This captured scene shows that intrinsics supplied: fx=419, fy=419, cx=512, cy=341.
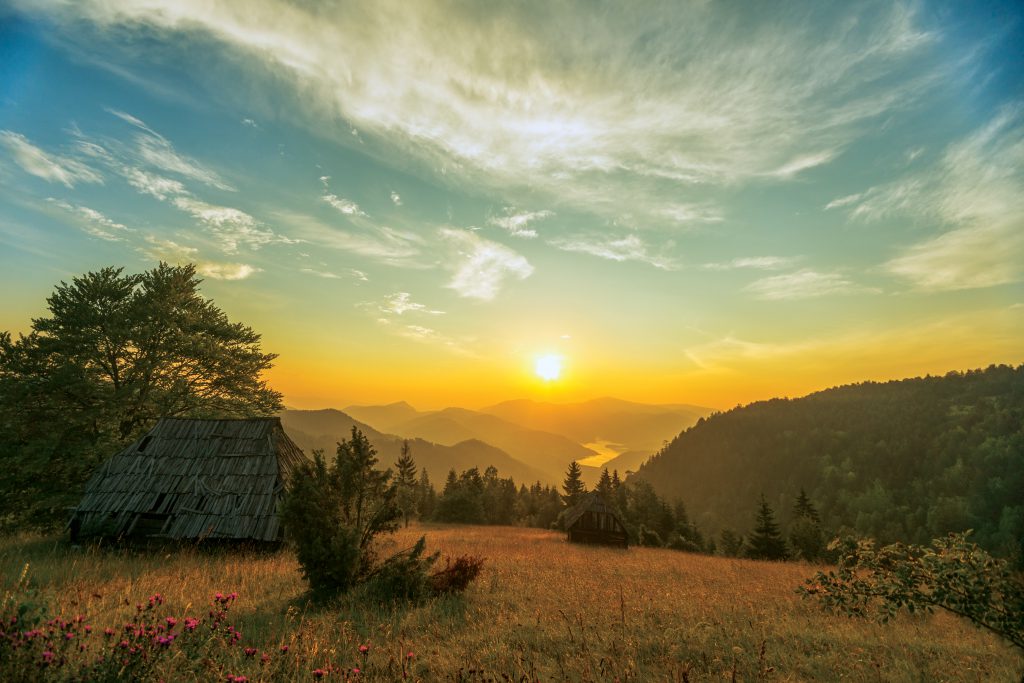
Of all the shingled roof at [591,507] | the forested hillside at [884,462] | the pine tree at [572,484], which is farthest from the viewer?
the forested hillside at [884,462]

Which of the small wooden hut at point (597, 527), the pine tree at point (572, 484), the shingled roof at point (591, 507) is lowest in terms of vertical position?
the small wooden hut at point (597, 527)

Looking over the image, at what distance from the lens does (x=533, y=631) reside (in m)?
7.18

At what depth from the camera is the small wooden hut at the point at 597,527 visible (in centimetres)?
3212

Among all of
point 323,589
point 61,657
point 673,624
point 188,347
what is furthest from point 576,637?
point 188,347

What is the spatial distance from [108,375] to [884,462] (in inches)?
7623

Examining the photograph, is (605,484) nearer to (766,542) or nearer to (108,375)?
(766,542)

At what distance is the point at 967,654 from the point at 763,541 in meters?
37.9

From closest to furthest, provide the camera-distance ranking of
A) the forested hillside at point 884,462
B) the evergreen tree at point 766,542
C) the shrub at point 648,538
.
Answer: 1. the evergreen tree at point 766,542
2. the shrub at point 648,538
3. the forested hillside at point 884,462

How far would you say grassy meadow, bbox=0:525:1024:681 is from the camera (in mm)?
5652

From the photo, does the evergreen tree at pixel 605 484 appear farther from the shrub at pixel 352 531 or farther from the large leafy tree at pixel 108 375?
the shrub at pixel 352 531

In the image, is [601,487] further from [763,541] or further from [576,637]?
[576,637]

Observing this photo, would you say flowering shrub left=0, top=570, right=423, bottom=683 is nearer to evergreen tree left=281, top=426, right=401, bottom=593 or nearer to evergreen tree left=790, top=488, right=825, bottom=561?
evergreen tree left=281, top=426, right=401, bottom=593

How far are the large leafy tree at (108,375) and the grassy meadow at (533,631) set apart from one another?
8.14 m

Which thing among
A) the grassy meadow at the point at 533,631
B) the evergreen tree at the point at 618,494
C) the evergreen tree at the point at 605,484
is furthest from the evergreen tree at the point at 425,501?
the grassy meadow at the point at 533,631
